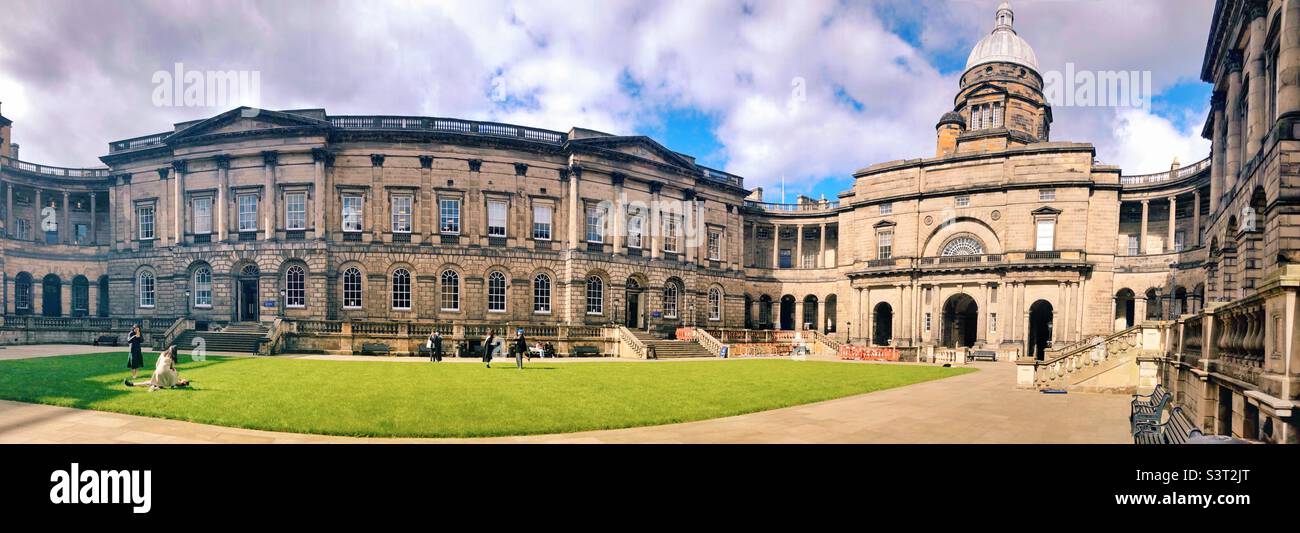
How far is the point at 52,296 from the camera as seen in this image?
38.9 metres

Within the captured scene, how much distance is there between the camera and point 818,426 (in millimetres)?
9242

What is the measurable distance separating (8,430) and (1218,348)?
64.7 ft

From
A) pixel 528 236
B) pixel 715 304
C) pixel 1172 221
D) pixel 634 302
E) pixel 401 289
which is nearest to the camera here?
pixel 401 289

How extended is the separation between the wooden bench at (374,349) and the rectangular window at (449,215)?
28.8ft

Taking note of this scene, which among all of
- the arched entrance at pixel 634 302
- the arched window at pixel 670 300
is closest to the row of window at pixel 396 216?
the arched entrance at pixel 634 302

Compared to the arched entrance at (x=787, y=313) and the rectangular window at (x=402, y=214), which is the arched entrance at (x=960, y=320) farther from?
the rectangular window at (x=402, y=214)

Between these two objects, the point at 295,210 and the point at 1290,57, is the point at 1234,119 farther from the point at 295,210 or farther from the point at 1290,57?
the point at 295,210

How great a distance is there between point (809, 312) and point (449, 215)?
1258 inches

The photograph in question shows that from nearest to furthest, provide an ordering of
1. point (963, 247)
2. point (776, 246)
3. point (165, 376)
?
point (165, 376) → point (963, 247) → point (776, 246)

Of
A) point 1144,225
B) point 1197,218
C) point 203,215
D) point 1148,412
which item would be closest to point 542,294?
point 203,215

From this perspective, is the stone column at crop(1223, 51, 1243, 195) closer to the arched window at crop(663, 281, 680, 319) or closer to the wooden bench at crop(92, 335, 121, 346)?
the arched window at crop(663, 281, 680, 319)

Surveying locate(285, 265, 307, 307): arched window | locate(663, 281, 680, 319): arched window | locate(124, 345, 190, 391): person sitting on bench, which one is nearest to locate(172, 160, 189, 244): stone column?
locate(285, 265, 307, 307): arched window
